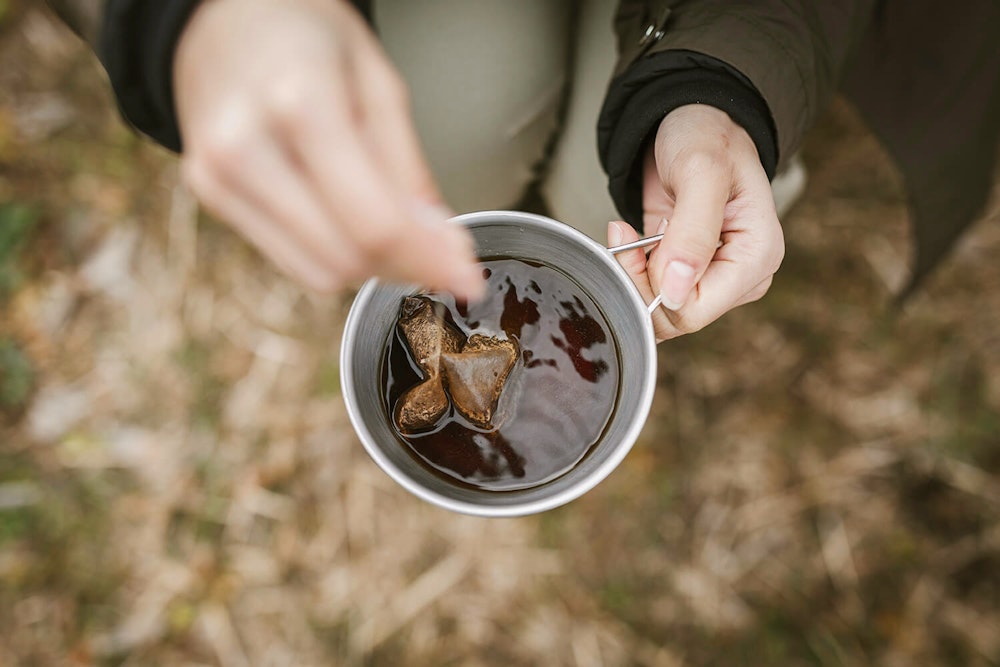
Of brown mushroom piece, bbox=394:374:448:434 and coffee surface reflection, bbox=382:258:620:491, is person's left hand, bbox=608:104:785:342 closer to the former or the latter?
coffee surface reflection, bbox=382:258:620:491

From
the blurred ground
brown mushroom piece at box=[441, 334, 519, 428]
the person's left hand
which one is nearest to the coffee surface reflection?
brown mushroom piece at box=[441, 334, 519, 428]

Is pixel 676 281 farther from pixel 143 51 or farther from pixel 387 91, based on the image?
pixel 143 51

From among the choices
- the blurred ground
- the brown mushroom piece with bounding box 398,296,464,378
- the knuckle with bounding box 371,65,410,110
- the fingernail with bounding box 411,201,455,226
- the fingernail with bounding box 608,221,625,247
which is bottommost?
the blurred ground

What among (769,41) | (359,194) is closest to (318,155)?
(359,194)

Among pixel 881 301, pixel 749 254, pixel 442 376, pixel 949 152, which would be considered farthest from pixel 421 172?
pixel 881 301

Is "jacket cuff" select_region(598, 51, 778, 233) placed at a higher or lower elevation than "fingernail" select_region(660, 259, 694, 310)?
higher

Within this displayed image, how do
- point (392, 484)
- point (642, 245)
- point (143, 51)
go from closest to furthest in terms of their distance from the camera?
point (143, 51)
point (642, 245)
point (392, 484)

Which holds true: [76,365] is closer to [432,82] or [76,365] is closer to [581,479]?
[432,82]
